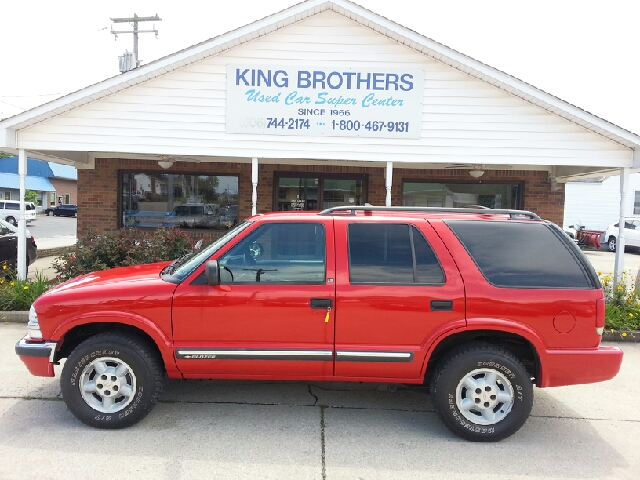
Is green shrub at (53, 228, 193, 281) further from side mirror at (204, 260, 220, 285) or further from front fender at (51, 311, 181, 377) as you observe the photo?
side mirror at (204, 260, 220, 285)

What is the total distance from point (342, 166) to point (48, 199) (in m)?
52.6

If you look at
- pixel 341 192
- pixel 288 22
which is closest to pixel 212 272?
pixel 288 22

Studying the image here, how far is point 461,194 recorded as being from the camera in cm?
1104

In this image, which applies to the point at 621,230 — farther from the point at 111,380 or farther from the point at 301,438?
the point at 111,380

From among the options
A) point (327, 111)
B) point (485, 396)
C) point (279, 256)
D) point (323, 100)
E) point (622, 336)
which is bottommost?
point (622, 336)

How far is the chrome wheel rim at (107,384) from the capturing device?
3689 millimetres

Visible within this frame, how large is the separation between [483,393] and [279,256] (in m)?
1.89

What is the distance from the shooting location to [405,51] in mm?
7867

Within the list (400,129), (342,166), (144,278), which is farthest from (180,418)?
(342,166)

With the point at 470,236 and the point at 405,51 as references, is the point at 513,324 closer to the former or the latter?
the point at 470,236

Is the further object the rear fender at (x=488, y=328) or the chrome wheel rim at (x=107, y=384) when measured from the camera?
the chrome wheel rim at (x=107, y=384)

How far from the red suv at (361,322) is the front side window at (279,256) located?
14mm

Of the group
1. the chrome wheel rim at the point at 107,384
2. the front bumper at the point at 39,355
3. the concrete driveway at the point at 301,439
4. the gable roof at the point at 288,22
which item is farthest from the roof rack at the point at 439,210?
the gable roof at the point at 288,22

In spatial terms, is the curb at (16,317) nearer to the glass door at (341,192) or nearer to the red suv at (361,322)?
the red suv at (361,322)
